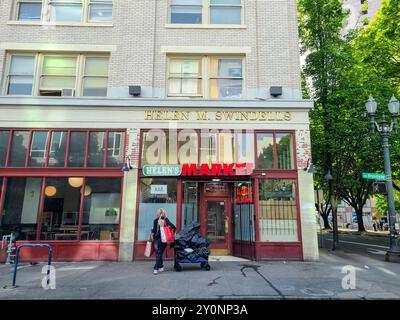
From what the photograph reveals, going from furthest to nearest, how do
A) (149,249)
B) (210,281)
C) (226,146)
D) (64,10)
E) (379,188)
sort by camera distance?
(64,10) → (226,146) → (379,188) → (149,249) → (210,281)

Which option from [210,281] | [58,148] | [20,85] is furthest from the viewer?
[20,85]

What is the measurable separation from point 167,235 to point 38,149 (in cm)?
695

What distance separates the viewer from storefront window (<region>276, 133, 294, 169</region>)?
1170 centimetres

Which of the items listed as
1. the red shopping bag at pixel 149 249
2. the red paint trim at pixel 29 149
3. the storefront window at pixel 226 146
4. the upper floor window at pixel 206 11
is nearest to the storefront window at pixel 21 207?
the red paint trim at pixel 29 149

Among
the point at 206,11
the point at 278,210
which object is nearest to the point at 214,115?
the point at 278,210

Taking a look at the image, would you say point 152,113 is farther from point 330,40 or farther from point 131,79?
point 330,40

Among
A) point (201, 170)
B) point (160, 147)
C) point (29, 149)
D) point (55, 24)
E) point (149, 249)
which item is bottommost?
point (149, 249)

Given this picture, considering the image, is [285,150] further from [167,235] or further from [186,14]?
[186,14]

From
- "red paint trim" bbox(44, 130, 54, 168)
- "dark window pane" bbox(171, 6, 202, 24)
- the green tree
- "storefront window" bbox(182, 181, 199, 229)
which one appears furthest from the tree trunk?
"red paint trim" bbox(44, 130, 54, 168)

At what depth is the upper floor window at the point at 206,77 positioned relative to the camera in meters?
12.5

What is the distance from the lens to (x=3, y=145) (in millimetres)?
11664

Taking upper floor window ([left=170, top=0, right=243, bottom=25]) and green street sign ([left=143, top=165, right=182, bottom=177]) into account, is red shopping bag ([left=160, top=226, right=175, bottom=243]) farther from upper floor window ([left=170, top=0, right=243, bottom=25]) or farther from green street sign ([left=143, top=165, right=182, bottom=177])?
upper floor window ([left=170, top=0, right=243, bottom=25])
